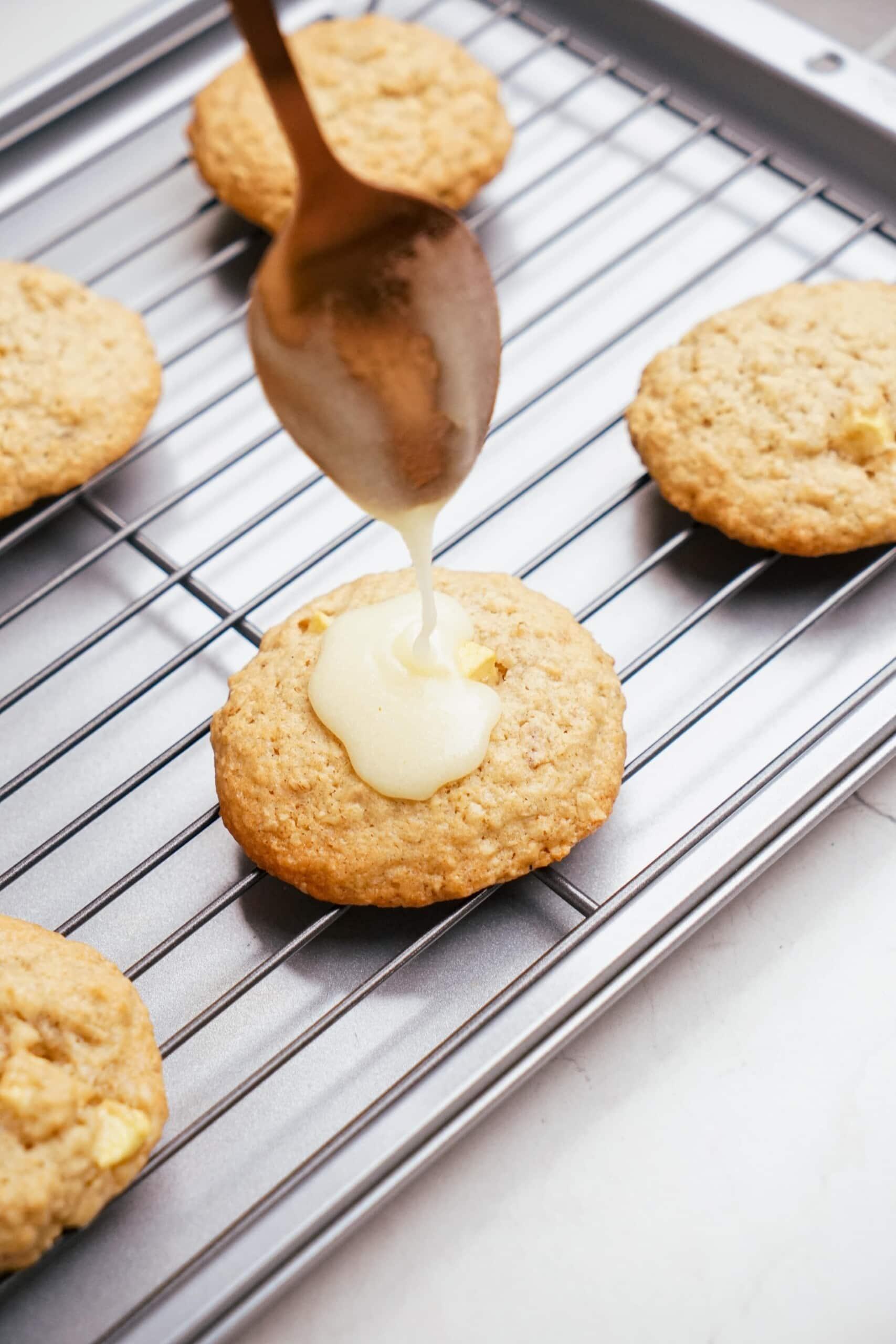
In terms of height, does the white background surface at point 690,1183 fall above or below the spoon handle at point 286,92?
below

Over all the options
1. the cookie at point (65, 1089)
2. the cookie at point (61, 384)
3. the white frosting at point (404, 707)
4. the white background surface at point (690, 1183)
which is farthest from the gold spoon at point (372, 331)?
the cookie at point (61, 384)

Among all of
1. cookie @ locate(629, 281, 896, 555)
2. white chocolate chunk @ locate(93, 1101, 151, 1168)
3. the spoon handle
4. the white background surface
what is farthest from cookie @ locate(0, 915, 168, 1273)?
cookie @ locate(629, 281, 896, 555)

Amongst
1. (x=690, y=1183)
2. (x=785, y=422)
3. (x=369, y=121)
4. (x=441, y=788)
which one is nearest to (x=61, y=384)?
(x=369, y=121)

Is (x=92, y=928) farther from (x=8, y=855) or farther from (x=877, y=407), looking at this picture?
(x=877, y=407)

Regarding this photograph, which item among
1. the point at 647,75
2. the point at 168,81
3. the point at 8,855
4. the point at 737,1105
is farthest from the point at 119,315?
the point at 737,1105

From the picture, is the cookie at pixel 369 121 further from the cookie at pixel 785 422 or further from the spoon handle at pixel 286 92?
the spoon handle at pixel 286 92

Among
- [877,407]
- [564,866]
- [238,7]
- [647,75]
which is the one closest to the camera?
[238,7]

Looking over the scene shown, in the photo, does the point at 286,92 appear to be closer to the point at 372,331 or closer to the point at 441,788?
the point at 372,331
